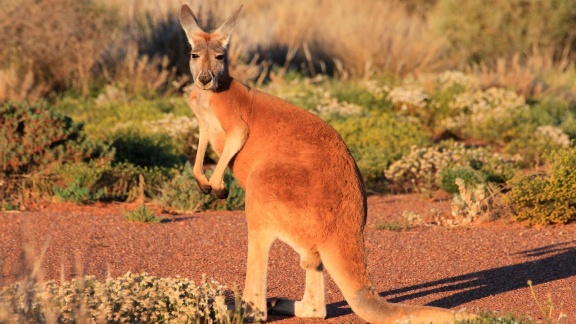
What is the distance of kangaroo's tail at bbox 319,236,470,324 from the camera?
5078 mm

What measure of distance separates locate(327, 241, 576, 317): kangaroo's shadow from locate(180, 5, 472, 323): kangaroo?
868 millimetres

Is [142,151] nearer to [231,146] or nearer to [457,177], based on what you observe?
[457,177]

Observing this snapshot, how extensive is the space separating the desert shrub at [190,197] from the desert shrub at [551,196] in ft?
9.59

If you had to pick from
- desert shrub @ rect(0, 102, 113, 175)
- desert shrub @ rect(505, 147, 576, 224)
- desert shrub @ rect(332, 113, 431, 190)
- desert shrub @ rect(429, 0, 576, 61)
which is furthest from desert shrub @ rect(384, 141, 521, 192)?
desert shrub @ rect(429, 0, 576, 61)

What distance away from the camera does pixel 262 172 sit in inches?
211

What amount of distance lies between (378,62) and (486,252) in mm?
10259

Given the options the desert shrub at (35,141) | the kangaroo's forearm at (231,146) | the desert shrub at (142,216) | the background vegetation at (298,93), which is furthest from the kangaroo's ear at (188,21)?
the desert shrub at (35,141)

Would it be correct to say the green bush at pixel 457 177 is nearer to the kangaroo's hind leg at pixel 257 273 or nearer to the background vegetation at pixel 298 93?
the background vegetation at pixel 298 93

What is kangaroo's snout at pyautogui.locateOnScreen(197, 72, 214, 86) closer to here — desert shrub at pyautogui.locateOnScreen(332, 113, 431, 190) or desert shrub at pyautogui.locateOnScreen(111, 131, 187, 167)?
desert shrub at pyautogui.locateOnScreen(111, 131, 187, 167)

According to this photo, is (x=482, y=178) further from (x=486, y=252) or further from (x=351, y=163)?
(x=351, y=163)

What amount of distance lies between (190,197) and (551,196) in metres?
3.75

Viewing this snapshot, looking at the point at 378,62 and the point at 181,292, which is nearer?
the point at 181,292

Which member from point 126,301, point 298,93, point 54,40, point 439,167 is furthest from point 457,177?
point 54,40

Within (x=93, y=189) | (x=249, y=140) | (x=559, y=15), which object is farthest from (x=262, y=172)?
(x=559, y=15)
